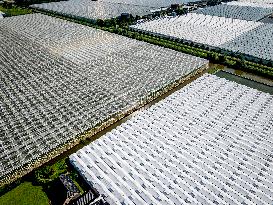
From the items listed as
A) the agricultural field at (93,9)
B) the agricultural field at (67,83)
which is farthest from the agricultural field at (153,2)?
the agricultural field at (67,83)

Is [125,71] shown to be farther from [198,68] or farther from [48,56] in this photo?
[48,56]

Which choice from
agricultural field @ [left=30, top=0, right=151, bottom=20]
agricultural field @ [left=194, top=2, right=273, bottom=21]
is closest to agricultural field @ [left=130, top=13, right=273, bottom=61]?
agricultural field @ [left=194, top=2, right=273, bottom=21]

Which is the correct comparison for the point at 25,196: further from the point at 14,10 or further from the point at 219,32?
the point at 14,10

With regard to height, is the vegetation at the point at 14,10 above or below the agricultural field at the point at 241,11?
above

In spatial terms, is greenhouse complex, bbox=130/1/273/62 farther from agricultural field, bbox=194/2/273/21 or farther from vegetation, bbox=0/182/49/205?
vegetation, bbox=0/182/49/205

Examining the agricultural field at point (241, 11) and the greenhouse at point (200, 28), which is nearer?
the greenhouse at point (200, 28)

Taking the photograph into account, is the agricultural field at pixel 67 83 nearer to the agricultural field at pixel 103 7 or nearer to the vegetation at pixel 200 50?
the vegetation at pixel 200 50
